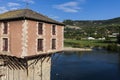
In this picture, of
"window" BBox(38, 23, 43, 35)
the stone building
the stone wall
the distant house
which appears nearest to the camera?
the distant house

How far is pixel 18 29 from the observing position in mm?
21578

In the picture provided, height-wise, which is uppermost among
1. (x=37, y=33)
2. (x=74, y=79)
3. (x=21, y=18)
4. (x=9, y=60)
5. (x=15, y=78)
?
(x=21, y=18)

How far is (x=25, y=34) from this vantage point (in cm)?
2102

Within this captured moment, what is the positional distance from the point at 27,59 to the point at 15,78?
351cm

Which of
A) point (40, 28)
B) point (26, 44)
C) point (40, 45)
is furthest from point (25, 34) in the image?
point (40, 45)

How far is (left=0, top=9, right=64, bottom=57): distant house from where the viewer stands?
21234mm

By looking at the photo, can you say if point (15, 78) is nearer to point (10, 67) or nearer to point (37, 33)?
point (10, 67)

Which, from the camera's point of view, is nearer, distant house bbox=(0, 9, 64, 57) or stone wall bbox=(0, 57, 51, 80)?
distant house bbox=(0, 9, 64, 57)

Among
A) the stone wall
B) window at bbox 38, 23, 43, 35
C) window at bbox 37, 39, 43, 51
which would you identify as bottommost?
the stone wall

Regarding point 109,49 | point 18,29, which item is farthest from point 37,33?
point 109,49

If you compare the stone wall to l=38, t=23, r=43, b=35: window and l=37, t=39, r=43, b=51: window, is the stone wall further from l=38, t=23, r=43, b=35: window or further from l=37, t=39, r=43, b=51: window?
l=38, t=23, r=43, b=35: window

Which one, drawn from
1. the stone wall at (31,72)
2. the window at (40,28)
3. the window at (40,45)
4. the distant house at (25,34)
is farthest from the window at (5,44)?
the window at (40,28)

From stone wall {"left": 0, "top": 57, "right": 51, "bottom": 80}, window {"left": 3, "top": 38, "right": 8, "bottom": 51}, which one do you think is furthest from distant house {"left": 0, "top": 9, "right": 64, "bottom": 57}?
stone wall {"left": 0, "top": 57, "right": 51, "bottom": 80}

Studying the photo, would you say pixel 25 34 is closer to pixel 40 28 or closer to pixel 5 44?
pixel 40 28
